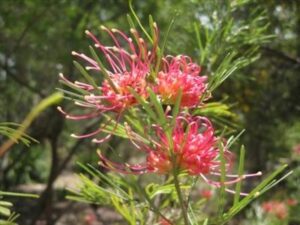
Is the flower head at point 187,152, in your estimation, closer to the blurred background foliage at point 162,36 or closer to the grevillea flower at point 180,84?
the grevillea flower at point 180,84

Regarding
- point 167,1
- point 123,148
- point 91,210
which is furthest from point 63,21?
point 123,148

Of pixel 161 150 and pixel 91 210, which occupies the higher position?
pixel 161 150

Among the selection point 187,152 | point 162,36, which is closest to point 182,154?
point 187,152

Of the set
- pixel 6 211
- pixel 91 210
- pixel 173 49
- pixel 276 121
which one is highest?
pixel 6 211

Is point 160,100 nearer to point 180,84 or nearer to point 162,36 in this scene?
point 180,84

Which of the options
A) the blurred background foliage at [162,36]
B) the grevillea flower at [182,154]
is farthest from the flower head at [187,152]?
the blurred background foliage at [162,36]

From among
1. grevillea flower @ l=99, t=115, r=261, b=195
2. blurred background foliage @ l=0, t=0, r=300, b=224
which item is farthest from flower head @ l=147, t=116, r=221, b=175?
blurred background foliage @ l=0, t=0, r=300, b=224

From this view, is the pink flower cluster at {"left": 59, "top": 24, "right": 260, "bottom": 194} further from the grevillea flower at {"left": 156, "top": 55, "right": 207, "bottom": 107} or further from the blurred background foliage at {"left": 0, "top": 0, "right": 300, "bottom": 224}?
the blurred background foliage at {"left": 0, "top": 0, "right": 300, "bottom": 224}

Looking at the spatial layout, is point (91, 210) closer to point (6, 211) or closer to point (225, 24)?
point (225, 24)
